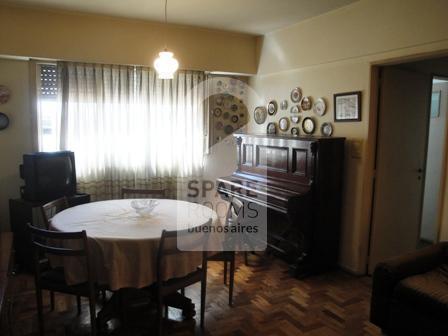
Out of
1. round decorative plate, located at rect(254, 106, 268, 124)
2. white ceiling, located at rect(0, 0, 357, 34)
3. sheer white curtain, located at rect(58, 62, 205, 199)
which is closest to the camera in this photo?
white ceiling, located at rect(0, 0, 357, 34)

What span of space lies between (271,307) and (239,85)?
10.1 feet

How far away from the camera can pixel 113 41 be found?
3777mm

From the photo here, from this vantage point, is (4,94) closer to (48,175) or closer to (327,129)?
(48,175)

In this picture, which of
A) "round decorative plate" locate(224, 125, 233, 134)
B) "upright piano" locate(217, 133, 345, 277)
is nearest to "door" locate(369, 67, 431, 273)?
"upright piano" locate(217, 133, 345, 277)

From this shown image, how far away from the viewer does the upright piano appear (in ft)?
10.6

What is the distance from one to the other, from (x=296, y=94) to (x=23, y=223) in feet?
10.4

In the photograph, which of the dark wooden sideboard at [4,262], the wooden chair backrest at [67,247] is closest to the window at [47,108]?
the dark wooden sideboard at [4,262]

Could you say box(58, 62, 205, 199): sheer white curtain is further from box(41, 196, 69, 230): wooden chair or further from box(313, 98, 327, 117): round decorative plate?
box(313, 98, 327, 117): round decorative plate

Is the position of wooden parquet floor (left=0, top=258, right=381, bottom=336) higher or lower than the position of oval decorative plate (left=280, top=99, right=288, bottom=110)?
lower

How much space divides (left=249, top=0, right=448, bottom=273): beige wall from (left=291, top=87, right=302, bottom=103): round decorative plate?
0.06 metres

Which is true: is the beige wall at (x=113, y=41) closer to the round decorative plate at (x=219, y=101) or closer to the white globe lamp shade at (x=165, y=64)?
the round decorative plate at (x=219, y=101)

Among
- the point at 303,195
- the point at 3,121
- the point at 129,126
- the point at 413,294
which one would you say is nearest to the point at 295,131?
the point at 303,195

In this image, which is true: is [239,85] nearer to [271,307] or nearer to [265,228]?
[265,228]

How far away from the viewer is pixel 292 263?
3.49 meters
